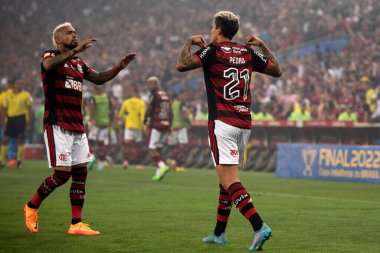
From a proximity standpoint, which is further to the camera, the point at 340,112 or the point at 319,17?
the point at 319,17

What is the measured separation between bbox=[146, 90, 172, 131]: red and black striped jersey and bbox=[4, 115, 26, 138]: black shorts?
4.00 meters

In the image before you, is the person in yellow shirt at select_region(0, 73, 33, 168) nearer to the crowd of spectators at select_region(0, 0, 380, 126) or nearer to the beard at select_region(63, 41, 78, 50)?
the crowd of spectators at select_region(0, 0, 380, 126)

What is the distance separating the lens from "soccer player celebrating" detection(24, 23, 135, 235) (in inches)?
410

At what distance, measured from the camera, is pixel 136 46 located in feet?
151

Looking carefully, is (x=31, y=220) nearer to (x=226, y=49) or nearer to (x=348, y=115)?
(x=226, y=49)

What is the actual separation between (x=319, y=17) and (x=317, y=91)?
682cm

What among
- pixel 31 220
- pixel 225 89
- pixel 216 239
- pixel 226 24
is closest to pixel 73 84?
pixel 31 220

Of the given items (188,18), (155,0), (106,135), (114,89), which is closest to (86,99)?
(106,135)

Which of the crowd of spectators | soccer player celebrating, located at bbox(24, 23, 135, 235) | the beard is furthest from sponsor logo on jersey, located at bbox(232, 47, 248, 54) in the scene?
the crowd of spectators

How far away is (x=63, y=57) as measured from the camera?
33.0 feet

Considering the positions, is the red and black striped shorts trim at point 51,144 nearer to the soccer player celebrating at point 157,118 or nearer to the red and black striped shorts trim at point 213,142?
the red and black striped shorts trim at point 213,142

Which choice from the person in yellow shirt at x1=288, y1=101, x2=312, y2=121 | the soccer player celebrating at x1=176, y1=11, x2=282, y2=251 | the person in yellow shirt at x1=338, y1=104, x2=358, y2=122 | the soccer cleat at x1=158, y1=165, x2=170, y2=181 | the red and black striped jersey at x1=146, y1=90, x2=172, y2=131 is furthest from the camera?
the person in yellow shirt at x1=288, y1=101, x2=312, y2=121

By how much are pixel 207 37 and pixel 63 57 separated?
32.0 m

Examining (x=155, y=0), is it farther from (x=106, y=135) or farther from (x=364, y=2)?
(x=106, y=135)
